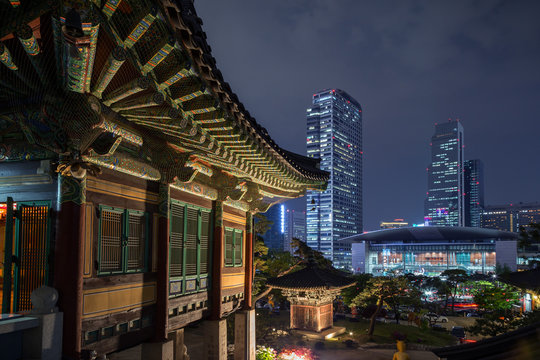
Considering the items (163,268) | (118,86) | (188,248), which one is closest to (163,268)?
(163,268)

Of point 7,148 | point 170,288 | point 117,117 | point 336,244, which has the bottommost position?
point 336,244

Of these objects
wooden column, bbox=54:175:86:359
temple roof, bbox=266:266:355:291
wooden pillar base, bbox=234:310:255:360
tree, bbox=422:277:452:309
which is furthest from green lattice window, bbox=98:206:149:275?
tree, bbox=422:277:452:309

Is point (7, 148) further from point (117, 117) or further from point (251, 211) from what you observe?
point (251, 211)

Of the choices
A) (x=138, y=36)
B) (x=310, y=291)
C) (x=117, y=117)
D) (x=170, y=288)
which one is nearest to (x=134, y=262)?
(x=170, y=288)

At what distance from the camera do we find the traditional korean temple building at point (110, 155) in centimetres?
479

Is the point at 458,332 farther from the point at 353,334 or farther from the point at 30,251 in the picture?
the point at 30,251

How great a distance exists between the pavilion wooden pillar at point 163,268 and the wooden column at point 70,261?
259 cm

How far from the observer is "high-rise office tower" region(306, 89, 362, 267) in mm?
173125

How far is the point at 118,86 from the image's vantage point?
6.73 m

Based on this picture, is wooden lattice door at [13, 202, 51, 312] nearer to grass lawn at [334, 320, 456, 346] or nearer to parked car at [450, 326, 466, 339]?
grass lawn at [334, 320, 456, 346]

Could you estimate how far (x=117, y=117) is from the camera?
24.1 feet

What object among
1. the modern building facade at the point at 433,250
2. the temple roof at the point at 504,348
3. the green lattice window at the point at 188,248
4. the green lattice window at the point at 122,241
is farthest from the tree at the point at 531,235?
the modern building facade at the point at 433,250

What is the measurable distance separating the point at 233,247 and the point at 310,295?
17.8m

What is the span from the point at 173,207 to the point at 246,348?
26.3 feet
